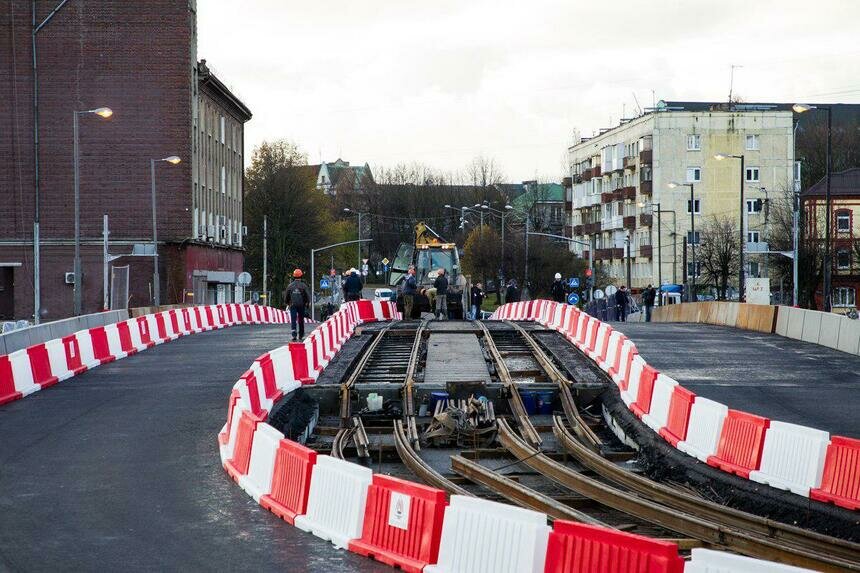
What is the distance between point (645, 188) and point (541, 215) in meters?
56.9

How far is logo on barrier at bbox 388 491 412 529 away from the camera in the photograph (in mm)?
10101

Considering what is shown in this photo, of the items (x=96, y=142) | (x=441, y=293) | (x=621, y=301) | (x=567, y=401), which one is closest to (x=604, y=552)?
(x=567, y=401)

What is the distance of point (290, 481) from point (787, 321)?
28.7 meters

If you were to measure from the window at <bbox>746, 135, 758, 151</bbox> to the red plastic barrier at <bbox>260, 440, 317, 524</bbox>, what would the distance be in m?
98.3

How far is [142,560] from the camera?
10.2 meters

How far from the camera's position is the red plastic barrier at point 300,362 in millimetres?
23792

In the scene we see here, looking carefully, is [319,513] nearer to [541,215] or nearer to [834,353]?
[834,353]

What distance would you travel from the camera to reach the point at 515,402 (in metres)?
22.5

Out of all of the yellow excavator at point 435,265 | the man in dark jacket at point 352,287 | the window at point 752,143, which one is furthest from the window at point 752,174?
the man in dark jacket at point 352,287

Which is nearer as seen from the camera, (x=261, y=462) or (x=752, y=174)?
(x=261, y=462)

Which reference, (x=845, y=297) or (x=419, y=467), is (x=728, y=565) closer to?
(x=419, y=467)

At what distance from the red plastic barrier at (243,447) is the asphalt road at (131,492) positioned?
0.65 ft

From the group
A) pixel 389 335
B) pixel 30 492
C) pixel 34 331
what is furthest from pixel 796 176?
pixel 30 492

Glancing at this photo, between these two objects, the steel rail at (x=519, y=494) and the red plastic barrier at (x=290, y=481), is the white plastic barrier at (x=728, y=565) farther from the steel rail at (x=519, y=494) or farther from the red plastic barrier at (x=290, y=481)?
the red plastic barrier at (x=290, y=481)
